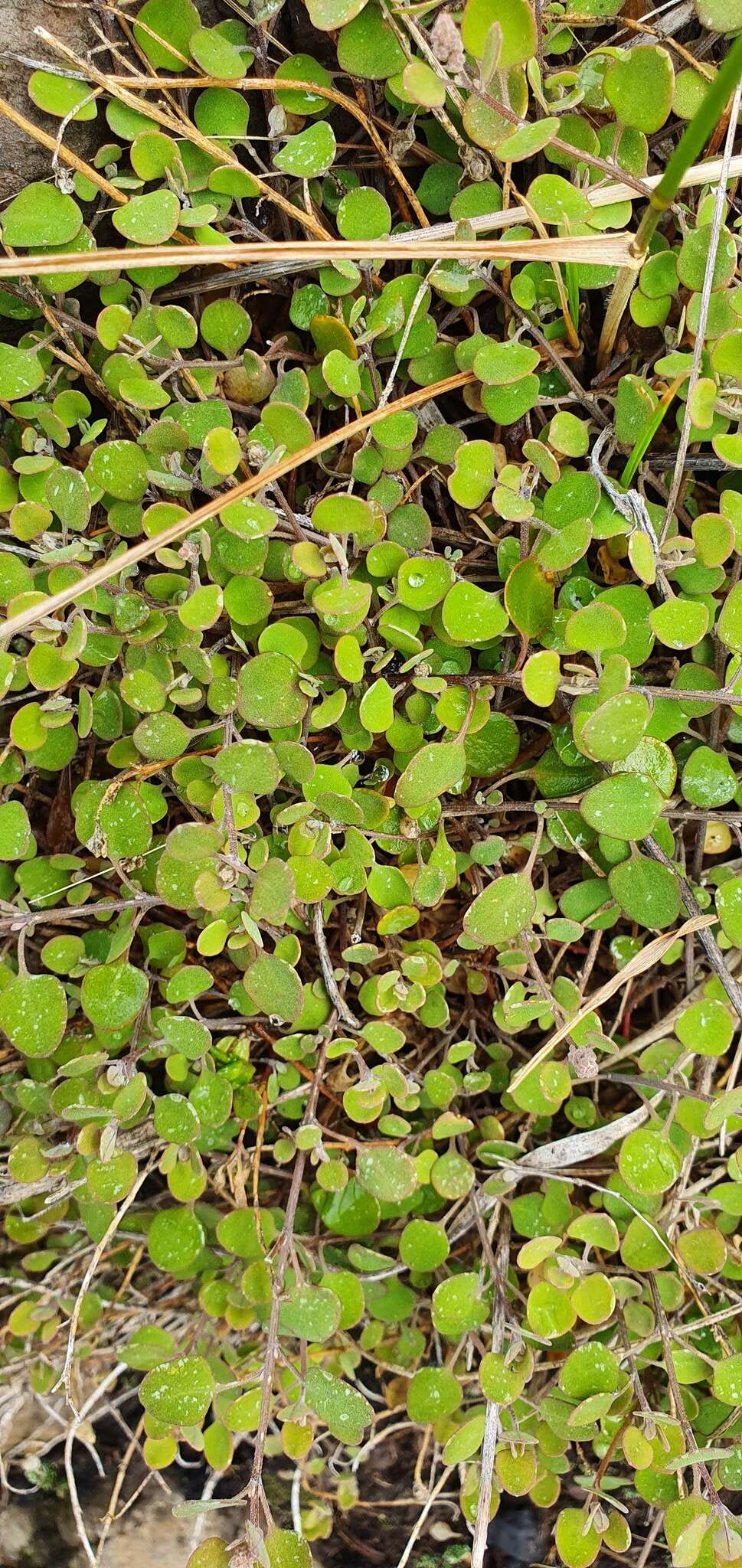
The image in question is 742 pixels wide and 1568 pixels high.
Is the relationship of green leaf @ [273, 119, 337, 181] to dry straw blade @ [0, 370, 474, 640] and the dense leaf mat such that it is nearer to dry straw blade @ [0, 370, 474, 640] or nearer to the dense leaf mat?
the dense leaf mat

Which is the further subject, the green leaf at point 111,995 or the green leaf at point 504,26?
the green leaf at point 111,995

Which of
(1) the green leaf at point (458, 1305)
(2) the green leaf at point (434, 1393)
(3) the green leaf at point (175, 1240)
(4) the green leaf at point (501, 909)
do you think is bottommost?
(2) the green leaf at point (434, 1393)

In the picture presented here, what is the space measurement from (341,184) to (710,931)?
106 cm

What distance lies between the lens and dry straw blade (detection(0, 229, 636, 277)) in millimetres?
1030

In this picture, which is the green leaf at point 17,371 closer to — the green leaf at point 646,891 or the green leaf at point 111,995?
the green leaf at point 111,995

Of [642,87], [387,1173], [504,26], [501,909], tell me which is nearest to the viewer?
[504,26]

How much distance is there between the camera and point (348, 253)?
1069mm

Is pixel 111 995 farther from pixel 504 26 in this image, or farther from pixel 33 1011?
pixel 504 26

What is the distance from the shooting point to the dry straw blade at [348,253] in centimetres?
103

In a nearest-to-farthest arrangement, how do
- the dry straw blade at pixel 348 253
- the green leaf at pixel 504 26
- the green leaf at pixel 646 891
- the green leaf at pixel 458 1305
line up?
the green leaf at pixel 504 26 < the dry straw blade at pixel 348 253 < the green leaf at pixel 646 891 < the green leaf at pixel 458 1305

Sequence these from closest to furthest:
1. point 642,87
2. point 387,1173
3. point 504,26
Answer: point 504,26
point 642,87
point 387,1173

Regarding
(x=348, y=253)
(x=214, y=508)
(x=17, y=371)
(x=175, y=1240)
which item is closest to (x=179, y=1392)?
(x=175, y=1240)

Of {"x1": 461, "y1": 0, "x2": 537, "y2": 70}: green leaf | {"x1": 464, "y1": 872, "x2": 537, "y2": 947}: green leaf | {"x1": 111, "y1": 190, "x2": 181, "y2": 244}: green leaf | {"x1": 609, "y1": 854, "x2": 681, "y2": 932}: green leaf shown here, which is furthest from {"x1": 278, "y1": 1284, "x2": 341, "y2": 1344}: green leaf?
{"x1": 461, "y1": 0, "x2": 537, "y2": 70}: green leaf

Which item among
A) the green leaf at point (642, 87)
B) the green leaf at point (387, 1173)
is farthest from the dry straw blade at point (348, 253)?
the green leaf at point (387, 1173)
